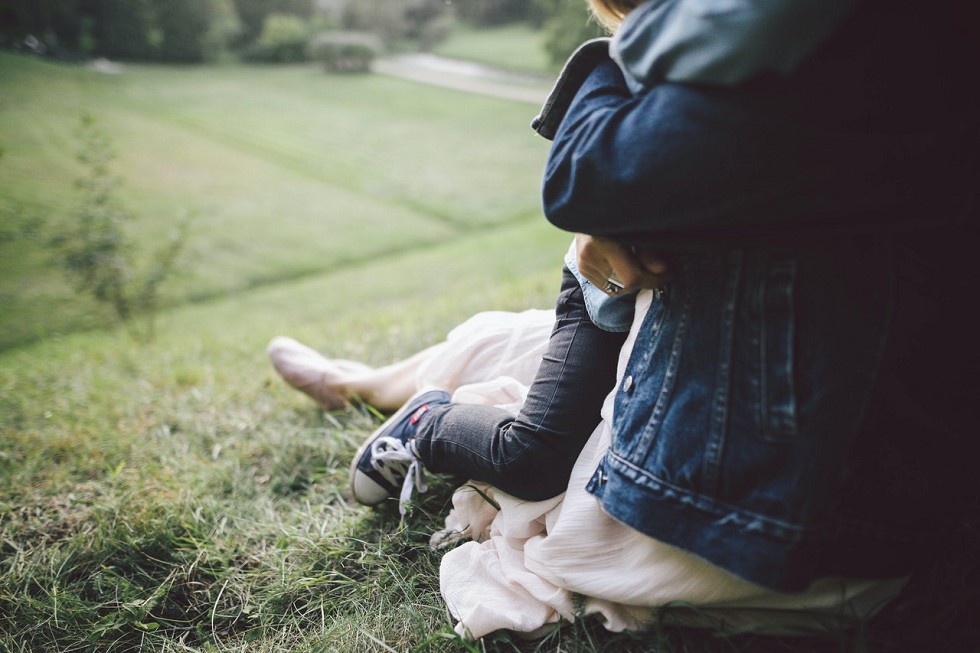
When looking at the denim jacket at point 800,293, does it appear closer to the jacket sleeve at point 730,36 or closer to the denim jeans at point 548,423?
the jacket sleeve at point 730,36

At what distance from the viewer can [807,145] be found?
832mm

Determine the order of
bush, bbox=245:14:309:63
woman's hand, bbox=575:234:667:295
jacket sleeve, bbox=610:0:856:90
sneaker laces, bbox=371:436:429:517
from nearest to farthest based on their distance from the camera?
jacket sleeve, bbox=610:0:856:90 → woman's hand, bbox=575:234:667:295 → sneaker laces, bbox=371:436:429:517 → bush, bbox=245:14:309:63

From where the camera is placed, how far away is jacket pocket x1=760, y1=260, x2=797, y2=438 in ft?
2.93

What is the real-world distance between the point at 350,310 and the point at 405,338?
3296 millimetres

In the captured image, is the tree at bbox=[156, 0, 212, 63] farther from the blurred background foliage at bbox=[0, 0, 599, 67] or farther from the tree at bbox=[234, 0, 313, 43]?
the tree at bbox=[234, 0, 313, 43]

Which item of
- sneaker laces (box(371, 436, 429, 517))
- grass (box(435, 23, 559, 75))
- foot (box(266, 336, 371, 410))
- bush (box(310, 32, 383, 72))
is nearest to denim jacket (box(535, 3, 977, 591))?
sneaker laces (box(371, 436, 429, 517))

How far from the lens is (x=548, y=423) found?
1.32 m

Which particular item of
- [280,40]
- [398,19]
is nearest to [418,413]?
[280,40]

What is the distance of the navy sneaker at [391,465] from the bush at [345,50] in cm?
1720

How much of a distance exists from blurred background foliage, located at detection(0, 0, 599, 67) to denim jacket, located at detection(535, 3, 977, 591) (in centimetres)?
577

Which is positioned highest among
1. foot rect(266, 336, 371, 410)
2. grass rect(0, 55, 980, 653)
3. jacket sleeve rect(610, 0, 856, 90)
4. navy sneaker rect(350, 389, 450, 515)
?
jacket sleeve rect(610, 0, 856, 90)

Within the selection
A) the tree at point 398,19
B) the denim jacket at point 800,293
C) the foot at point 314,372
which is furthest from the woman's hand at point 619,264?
the tree at point 398,19

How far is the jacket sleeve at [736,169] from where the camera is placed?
0.83 m

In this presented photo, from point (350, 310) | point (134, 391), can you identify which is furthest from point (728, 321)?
point (350, 310)
